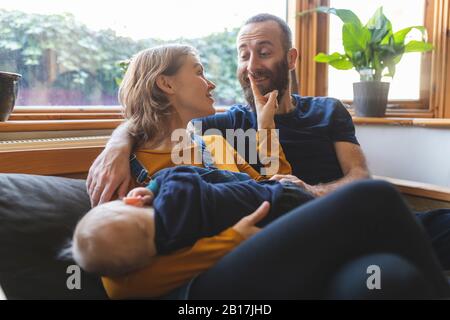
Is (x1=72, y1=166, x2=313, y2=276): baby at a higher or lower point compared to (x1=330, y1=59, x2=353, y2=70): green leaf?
lower

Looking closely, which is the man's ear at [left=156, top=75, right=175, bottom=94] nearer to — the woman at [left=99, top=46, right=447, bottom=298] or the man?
the man

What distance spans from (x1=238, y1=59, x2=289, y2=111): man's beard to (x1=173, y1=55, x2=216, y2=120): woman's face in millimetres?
403

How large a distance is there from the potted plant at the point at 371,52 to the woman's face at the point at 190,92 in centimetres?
110

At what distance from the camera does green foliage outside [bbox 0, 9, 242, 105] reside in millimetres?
1757

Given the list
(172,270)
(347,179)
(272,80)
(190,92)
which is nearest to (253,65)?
(272,80)

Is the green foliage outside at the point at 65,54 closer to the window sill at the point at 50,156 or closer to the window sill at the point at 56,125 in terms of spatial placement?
the window sill at the point at 56,125

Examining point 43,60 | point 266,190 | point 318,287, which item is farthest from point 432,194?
point 43,60

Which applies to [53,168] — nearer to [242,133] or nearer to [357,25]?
[242,133]

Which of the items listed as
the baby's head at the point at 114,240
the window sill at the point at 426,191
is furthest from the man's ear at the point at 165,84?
the window sill at the point at 426,191

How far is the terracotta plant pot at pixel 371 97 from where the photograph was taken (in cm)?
228

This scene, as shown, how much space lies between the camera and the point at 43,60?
1.84 meters

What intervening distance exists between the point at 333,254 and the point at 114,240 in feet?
1.40

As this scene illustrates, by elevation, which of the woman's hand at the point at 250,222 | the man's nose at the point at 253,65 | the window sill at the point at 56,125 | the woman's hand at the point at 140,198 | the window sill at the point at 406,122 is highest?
the man's nose at the point at 253,65

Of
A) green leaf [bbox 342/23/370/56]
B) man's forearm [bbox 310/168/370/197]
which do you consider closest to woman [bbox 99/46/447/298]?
man's forearm [bbox 310/168/370/197]
